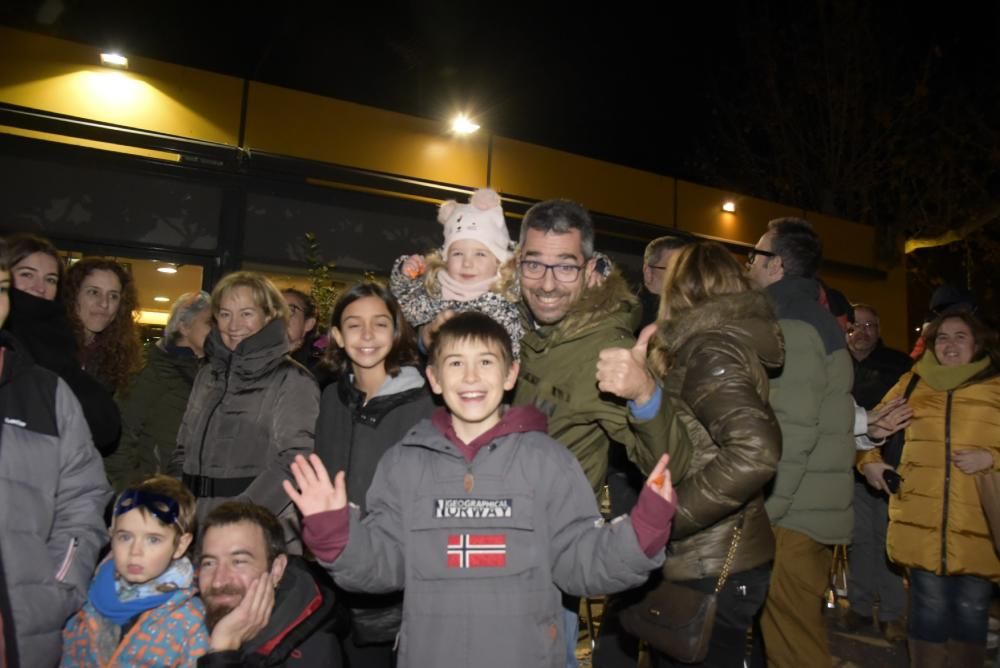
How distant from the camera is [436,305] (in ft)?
10.1

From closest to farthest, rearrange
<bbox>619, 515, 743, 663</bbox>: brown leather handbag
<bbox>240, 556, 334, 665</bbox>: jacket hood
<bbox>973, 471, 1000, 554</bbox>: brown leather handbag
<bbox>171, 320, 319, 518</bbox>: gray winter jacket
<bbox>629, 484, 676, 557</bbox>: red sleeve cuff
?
1. <bbox>629, 484, 676, 557</bbox>: red sleeve cuff
2. <bbox>619, 515, 743, 663</bbox>: brown leather handbag
3. <bbox>240, 556, 334, 665</bbox>: jacket hood
4. <bbox>171, 320, 319, 518</bbox>: gray winter jacket
5. <bbox>973, 471, 1000, 554</bbox>: brown leather handbag

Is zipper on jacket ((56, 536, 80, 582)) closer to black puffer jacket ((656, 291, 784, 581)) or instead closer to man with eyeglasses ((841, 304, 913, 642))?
black puffer jacket ((656, 291, 784, 581))

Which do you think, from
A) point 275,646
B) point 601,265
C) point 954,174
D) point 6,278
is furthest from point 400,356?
point 954,174

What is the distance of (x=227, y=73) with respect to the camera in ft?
26.7

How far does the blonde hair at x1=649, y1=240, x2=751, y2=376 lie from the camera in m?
2.71

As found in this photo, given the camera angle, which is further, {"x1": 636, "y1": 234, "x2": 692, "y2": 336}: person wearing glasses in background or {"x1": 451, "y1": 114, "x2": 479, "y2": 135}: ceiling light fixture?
{"x1": 451, "y1": 114, "x2": 479, "y2": 135}: ceiling light fixture

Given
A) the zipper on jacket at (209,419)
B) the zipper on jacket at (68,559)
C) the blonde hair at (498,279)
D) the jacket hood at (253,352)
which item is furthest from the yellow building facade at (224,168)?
the zipper on jacket at (68,559)

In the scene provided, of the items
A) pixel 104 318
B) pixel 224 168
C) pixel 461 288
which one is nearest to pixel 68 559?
pixel 461 288

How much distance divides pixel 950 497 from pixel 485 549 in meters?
3.21

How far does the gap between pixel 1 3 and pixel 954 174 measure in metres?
13.6

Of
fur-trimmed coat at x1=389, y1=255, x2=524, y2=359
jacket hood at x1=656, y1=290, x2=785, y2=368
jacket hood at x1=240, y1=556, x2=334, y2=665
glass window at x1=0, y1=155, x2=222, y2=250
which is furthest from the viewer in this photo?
glass window at x1=0, y1=155, x2=222, y2=250

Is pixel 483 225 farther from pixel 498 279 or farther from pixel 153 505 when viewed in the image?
pixel 153 505

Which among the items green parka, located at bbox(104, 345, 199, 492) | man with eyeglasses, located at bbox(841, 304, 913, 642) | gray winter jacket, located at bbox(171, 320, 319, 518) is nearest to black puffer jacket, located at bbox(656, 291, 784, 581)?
gray winter jacket, located at bbox(171, 320, 319, 518)

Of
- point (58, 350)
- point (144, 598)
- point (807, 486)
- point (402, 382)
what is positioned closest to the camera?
point (144, 598)
